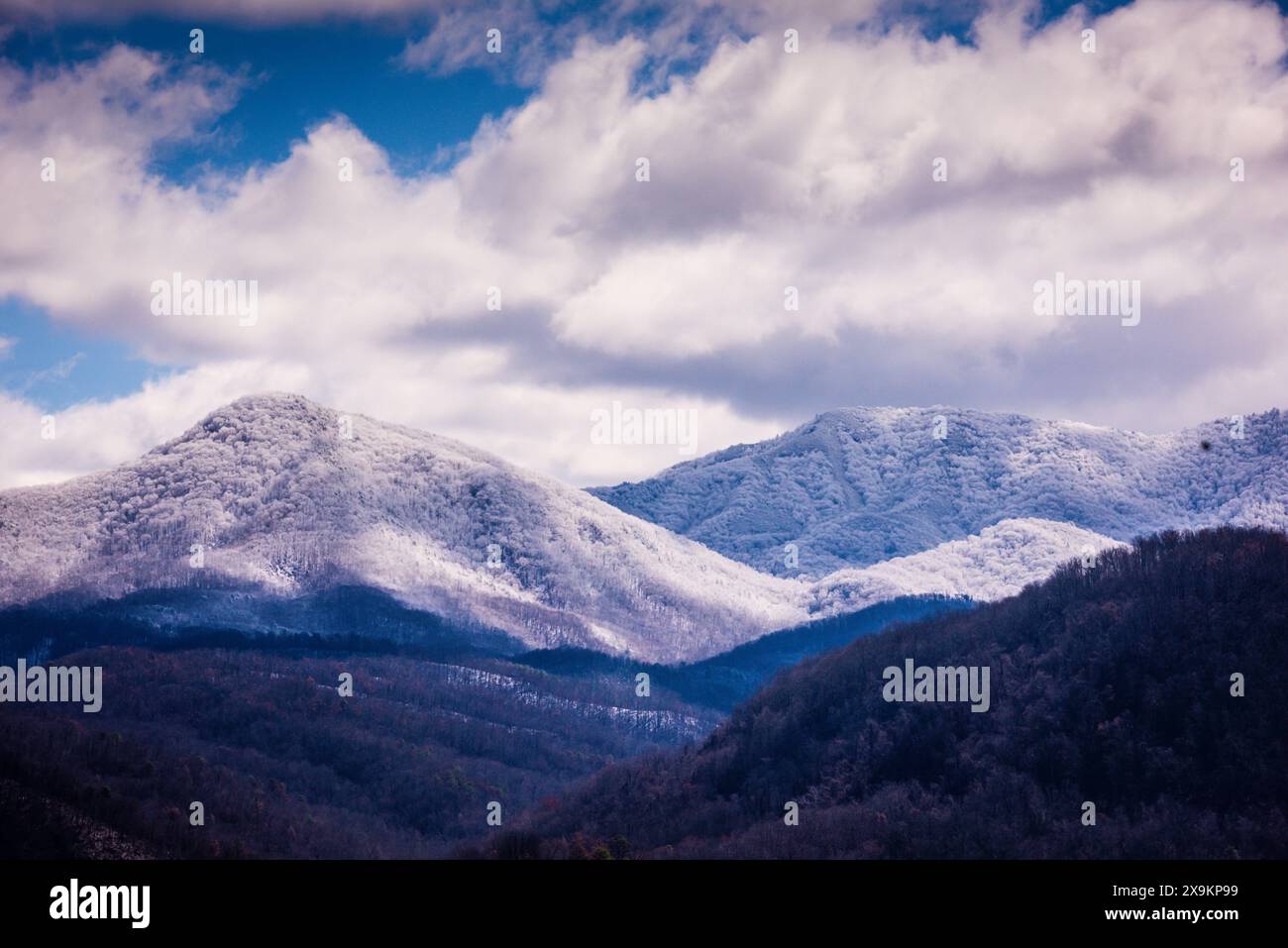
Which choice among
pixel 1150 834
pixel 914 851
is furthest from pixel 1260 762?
pixel 914 851
